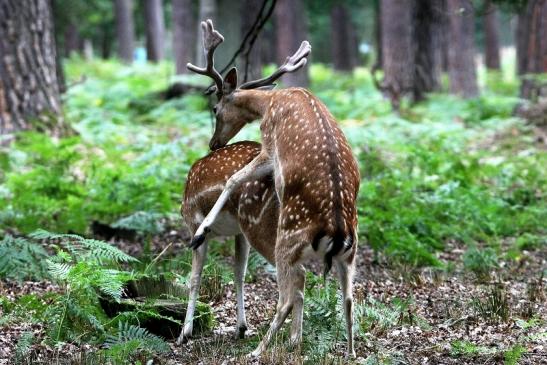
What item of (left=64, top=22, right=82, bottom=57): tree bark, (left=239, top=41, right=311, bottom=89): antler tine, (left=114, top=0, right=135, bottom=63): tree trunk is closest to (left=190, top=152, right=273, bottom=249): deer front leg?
(left=239, top=41, right=311, bottom=89): antler tine

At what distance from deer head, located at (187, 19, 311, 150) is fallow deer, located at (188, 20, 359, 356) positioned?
1.89 ft

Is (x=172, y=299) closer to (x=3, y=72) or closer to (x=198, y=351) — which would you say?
(x=198, y=351)

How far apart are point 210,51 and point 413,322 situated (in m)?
2.71

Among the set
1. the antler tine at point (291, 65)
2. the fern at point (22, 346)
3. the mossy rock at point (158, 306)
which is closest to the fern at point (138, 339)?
the mossy rock at point (158, 306)

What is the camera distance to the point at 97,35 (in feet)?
152

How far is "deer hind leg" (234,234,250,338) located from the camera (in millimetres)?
6582

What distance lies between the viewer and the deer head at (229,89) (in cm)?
697

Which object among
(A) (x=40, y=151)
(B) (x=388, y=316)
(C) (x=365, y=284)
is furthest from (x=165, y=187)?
(B) (x=388, y=316)

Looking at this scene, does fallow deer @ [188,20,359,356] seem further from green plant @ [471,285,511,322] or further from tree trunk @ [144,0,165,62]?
tree trunk @ [144,0,165,62]

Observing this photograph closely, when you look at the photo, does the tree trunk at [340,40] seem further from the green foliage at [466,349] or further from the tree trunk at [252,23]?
the green foliage at [466,349]

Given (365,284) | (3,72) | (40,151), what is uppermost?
(3,72)

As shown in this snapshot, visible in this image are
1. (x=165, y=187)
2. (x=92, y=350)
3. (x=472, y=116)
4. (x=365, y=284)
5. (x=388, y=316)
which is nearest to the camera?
(x=92, y=350)

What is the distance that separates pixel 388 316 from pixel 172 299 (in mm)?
1708

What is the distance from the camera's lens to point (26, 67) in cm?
1261
